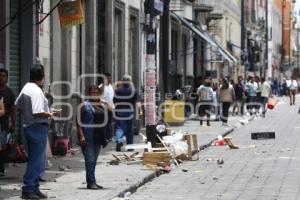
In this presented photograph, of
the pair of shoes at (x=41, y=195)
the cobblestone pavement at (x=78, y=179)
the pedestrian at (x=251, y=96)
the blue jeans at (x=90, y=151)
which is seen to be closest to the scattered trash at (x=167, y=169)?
the cobblestone pavement at (x=78, y=179)

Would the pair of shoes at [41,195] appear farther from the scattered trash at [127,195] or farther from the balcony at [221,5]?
the balcony at [221,5]

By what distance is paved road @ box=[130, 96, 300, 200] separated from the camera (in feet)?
41.9

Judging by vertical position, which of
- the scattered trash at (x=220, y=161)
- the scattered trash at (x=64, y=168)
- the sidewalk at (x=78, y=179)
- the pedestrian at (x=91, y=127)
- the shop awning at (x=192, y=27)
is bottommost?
the scattered trash at (x=220, y=161)

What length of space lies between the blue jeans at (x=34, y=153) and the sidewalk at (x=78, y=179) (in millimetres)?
337

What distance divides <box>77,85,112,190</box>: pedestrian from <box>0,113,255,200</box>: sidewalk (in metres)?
0.50

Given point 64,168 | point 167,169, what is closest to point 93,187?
point 64,168

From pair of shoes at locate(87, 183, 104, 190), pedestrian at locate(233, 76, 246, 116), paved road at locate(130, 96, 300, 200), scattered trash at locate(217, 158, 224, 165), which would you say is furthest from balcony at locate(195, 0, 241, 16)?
pair of shoes at locate(87, 183, 104, 190)

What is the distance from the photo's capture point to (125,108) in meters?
19.7

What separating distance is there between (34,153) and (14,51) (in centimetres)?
626

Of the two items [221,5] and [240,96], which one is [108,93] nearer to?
[240,96]

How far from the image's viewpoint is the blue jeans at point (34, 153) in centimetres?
1152

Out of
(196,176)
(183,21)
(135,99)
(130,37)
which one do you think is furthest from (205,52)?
(196,176)

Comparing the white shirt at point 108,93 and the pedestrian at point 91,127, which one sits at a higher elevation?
the white shirt at point 108,93

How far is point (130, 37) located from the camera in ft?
91.9
